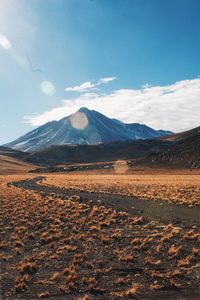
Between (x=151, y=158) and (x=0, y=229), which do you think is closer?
(x=0, y=229)

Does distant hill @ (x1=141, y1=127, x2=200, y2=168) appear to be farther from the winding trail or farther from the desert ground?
the desert ground

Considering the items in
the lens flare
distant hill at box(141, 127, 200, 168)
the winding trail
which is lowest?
the winding trail

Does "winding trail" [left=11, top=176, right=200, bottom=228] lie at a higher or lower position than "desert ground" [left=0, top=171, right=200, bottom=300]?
higher

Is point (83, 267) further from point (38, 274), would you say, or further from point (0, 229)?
point (0, 229)

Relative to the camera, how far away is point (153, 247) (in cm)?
1859

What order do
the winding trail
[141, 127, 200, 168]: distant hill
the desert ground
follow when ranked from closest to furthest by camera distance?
the desert ground → the winding trail → [141, 127, 200, 168]: distant hill

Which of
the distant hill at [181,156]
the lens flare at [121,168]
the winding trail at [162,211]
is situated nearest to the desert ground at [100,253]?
the winding trail at [162,211]

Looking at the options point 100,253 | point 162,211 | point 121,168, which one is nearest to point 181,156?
point 121,168

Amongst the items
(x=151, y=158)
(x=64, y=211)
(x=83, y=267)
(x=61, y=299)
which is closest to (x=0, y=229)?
(x=64, y=211)

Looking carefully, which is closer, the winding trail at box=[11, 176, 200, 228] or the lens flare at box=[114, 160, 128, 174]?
the winding trail at box=[11, 176, 200, 228]

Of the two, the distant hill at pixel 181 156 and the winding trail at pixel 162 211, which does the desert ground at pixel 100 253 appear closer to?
the winding trail at pixel 162 211

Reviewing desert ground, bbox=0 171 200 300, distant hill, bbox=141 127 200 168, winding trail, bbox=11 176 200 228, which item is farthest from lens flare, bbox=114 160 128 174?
desert ground, bbox=0 171 200 300

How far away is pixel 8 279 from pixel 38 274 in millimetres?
1275

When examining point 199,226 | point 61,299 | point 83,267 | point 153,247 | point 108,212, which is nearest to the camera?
point 61,299
